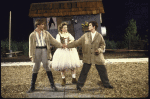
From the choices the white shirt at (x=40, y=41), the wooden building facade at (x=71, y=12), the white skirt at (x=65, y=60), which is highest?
the wooden building facade at (x=71, y=12)

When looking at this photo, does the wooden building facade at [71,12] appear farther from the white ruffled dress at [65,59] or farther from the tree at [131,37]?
the white ruffled dress at [65,59]

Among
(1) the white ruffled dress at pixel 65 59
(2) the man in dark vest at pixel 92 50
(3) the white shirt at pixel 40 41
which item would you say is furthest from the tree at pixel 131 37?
(3) the white shirt at pixel 40 41

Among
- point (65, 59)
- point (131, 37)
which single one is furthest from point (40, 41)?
point (131, 37)

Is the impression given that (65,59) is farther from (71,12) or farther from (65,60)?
(71,12)

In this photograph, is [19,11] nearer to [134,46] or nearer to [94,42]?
[134,46]

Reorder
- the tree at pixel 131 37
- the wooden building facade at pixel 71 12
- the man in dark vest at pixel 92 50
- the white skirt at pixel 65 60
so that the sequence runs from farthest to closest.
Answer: the tree at pixel 131 37
the wooden building facade at pixel 71 12
the white skirt at pixel 65 60
the man in dark vest at pixel 92 50

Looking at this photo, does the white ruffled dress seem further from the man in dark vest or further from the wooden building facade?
the wooden building facade

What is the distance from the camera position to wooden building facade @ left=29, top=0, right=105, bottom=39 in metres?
12.0

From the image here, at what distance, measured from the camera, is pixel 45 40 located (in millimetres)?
4105

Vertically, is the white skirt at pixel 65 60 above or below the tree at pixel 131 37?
below

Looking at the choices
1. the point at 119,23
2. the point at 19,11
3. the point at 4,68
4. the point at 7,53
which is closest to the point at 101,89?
the point at 4,68

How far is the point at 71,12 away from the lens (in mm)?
12047

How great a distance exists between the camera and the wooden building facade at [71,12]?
12.0 meters

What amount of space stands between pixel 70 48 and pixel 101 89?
1452 millimetres
